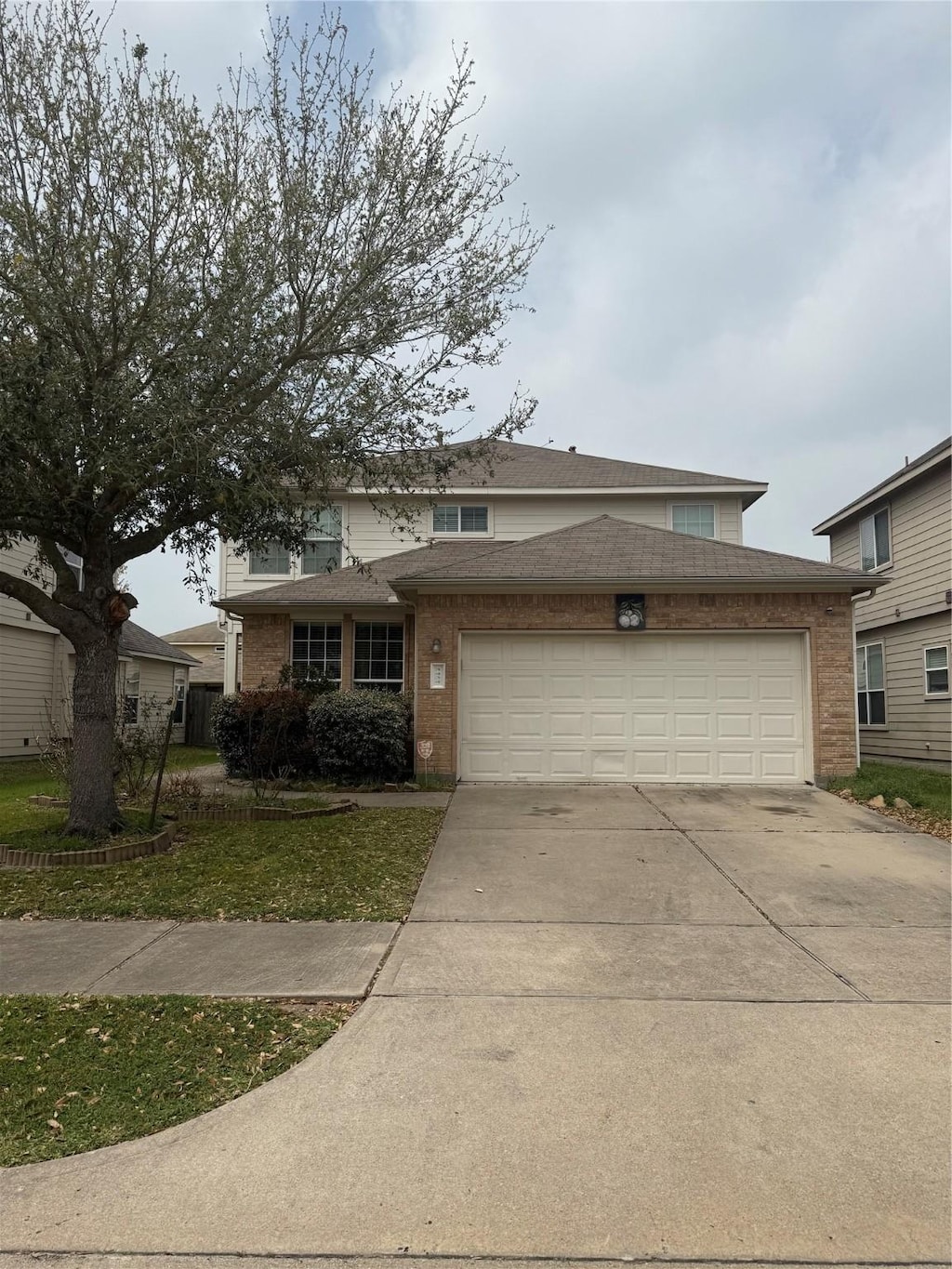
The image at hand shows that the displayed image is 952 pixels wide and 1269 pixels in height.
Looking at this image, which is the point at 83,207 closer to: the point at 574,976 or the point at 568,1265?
the point at 574,976

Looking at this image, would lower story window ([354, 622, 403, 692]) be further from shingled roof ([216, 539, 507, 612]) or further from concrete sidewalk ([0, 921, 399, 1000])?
concrete sidewalk ([0, 921, 399, 1000])

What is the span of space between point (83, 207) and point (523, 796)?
8.37 metres

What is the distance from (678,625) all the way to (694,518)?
7.23 metres

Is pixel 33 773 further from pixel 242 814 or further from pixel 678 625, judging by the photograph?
pixel 678 625

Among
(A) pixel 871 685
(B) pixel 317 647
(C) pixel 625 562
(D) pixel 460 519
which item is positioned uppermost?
(D) pixel 460 519

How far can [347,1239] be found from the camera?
265cm

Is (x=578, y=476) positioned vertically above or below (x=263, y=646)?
above

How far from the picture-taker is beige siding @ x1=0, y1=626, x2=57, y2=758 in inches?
705

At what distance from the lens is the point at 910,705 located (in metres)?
16.8

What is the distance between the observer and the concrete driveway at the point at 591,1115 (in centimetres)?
270

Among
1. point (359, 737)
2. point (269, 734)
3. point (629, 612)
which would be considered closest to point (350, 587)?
point (269, 734)

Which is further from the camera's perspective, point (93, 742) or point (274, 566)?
point (274, 566)

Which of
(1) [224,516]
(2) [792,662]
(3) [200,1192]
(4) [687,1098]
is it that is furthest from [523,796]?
(3) [200,1192]

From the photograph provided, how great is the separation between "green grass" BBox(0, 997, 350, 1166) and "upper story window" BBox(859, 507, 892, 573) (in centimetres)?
1660
